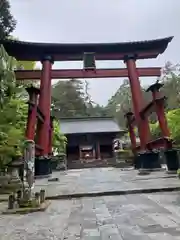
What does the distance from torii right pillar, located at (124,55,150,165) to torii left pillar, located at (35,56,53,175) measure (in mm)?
5228

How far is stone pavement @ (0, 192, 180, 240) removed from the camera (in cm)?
374

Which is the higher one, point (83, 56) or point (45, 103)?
point (83, 56)

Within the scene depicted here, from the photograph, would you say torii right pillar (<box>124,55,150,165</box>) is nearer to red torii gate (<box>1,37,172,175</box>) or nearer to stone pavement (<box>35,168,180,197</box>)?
red torii gate (<box>1,37,172,175</box>)

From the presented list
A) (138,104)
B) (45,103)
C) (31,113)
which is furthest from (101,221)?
(138,104)

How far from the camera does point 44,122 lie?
15.4 meters

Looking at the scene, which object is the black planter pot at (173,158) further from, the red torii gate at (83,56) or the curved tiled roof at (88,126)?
the curved tiled roof at (88,126)

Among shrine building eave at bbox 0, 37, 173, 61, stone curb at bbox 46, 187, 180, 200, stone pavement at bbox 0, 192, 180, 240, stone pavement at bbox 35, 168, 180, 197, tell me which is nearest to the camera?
stone pavement at bbox 0, 192, 180, 240

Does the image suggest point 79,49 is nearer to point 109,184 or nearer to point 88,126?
point 109,184

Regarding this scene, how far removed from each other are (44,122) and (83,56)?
5106 millimetres

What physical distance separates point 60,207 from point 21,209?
2.90ft

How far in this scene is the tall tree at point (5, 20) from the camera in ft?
52.5

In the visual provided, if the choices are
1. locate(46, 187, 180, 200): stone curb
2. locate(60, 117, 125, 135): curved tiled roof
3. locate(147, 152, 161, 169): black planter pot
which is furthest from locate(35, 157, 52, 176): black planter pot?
locate(60, 117, 125, 135): curved tiled roof

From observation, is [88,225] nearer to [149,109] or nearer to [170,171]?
[170,171]

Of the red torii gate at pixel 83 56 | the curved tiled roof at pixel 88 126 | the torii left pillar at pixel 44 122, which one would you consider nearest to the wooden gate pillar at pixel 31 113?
the torii left pillar at pixel 44 122
